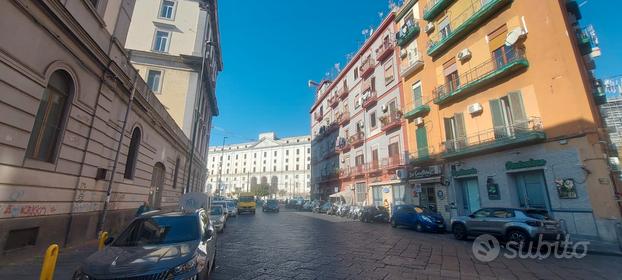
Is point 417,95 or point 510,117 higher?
point 417,95

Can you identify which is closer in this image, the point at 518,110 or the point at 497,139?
the point at 518,110

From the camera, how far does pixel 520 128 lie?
42.5ft

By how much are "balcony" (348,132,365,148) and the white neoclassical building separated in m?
68.9

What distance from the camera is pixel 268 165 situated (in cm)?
10550

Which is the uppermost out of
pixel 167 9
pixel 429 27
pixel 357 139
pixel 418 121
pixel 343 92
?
pixel 167 9

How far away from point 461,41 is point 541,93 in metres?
6.16

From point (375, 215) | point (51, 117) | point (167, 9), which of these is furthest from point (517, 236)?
Result: point (167, 9)

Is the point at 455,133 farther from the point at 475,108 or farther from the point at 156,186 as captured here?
the point at 156,186

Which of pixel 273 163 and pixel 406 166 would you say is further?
pixel 273 163

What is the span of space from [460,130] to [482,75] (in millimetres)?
3385

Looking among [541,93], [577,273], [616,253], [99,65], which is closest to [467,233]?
[616,253]

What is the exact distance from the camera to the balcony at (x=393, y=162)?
68.7 ft

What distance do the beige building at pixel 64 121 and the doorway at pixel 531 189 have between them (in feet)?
59.0

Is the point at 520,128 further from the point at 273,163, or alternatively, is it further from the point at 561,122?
the point at 273,163
